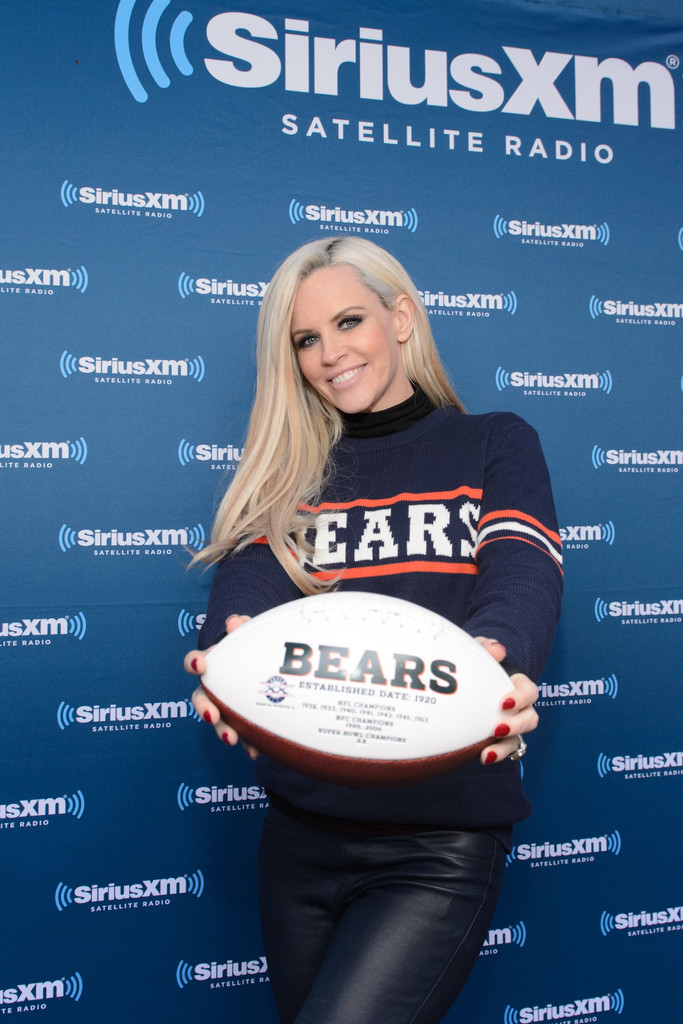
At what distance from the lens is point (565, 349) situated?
1762mm

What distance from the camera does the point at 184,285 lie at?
1.61 meters

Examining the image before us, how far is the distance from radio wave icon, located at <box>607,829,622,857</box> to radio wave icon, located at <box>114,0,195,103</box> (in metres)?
1.89

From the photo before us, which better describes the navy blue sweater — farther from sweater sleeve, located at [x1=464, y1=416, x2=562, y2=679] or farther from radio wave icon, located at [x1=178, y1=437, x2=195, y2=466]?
radio wave icon, located at [x1=178, y1=437, x2=195, y2=466]

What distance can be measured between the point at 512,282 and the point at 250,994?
5.39 ft

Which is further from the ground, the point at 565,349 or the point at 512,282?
the point at 512,282

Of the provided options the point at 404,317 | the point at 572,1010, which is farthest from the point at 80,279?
the point at 572,1010

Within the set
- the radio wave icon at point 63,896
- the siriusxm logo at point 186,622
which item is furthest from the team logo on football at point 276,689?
the radio wave icon at point 63,896

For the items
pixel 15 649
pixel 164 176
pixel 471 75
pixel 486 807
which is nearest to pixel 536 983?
pixel 486 807

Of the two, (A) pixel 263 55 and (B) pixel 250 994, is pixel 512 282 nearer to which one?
(A) pixel 263 55

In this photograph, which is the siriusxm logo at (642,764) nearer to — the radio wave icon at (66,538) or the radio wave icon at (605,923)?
the radio wave icon at (605,923)

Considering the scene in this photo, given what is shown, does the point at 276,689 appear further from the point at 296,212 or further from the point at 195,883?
the point at 296,212

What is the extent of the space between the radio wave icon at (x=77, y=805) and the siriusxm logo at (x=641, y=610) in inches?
45.8

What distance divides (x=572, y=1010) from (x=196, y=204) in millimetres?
1944

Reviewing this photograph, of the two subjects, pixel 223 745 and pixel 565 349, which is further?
pixel 565 349
